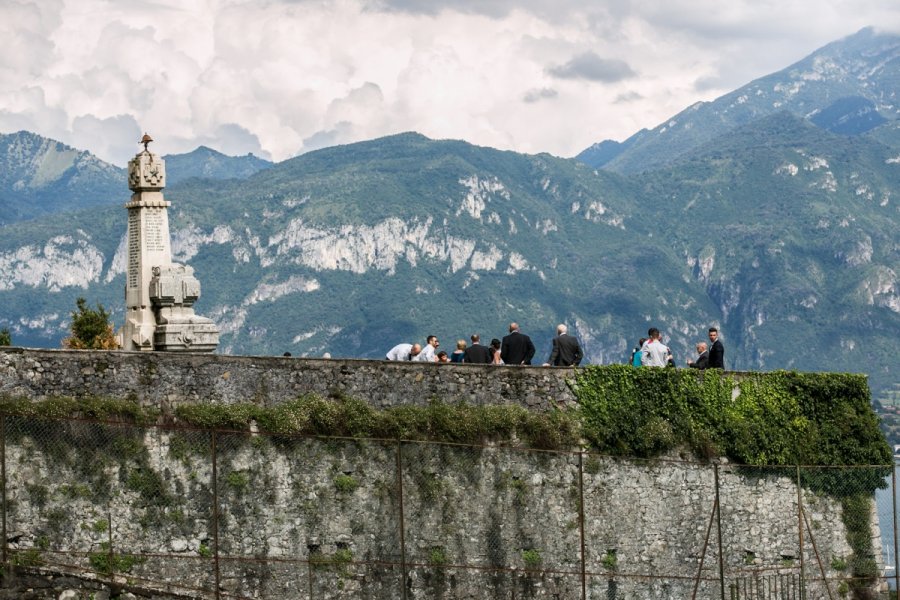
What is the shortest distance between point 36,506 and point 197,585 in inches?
120

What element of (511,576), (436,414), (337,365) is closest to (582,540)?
(511,576)

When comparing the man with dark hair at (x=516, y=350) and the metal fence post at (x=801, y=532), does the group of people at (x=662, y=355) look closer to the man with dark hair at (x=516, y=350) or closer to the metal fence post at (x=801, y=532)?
the man with dark hair at (x=516, y=350)

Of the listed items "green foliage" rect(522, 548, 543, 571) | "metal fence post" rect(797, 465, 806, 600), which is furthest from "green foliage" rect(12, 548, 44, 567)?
"metal fence post" rect(797, 465, 806, 600)

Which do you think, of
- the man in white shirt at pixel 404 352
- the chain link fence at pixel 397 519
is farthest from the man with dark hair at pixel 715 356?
the man in white shirt at pixel 404 352

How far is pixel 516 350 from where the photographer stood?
1298 inches

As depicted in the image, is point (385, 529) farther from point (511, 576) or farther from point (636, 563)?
point (636, 563)

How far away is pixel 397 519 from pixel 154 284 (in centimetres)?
999

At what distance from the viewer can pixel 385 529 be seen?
29219 mm

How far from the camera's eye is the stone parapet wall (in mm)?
27766

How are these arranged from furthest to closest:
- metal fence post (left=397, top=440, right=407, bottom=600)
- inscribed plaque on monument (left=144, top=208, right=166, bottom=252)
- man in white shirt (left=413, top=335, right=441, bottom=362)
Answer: inscribed plaque on monument (left=144, top=208, right=166, bottom=252) → man in white shirt (left=413, top=335, right=441, bottom=362) → metal fence post (left=397, top=440, right=407, bottom=600)

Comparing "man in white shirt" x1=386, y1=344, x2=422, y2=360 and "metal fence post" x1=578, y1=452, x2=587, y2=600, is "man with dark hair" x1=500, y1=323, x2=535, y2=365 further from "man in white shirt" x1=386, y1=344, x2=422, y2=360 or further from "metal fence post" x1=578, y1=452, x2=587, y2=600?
"metal fence post" x1=578, y1=452, x2=587, y2=600

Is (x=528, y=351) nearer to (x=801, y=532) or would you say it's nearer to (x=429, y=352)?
(x=429, y=352)

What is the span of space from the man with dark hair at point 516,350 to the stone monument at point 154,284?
6.49m

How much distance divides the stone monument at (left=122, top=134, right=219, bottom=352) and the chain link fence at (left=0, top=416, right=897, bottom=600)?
23.7 ft
